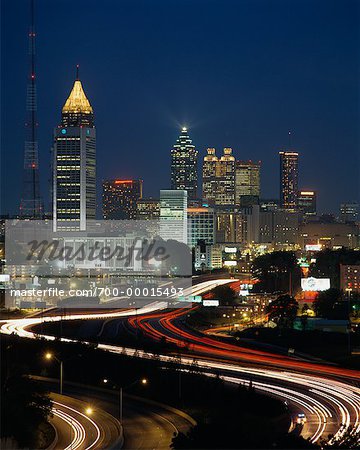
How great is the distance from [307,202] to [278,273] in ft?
219

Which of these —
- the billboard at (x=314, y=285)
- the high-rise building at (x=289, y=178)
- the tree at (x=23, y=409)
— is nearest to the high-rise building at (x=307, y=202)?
the high-rise building at (x=289, y=178)

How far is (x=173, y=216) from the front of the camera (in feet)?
233

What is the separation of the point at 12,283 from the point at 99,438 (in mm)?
26970

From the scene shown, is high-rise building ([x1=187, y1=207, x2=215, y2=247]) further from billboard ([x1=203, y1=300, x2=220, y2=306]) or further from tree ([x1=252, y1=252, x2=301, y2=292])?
billboard ([x1=203, y1=300, x2=220, y2=306])

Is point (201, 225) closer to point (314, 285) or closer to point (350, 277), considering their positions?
point (350, 277)

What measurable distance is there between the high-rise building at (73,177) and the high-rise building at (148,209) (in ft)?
27.6

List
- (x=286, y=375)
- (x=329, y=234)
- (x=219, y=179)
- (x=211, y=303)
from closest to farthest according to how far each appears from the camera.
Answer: (x=286, y=375) → (x=211, y=303) → (x=329, y=234) → (x=219, y=179)

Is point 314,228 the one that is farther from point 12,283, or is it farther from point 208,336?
point 208,336

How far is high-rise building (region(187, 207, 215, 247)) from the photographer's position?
72.6 m

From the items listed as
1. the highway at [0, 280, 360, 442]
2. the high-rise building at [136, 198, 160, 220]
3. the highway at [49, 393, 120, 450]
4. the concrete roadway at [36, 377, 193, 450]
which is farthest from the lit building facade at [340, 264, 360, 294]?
the high-rise building at [136, 198, 160, 220]

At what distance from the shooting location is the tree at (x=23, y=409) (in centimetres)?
1212

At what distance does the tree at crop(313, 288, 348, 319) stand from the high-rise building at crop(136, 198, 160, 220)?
4594 centimetres

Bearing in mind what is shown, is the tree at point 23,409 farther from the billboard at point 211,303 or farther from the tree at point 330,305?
the billboard at point 211,303

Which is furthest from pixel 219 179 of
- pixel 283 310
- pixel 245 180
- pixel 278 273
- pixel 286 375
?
pixel 286 375
